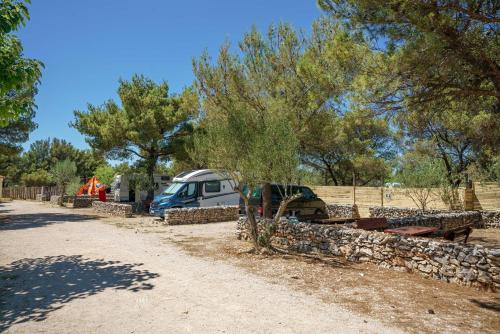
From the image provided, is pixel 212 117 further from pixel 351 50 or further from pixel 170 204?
pixel 170 204

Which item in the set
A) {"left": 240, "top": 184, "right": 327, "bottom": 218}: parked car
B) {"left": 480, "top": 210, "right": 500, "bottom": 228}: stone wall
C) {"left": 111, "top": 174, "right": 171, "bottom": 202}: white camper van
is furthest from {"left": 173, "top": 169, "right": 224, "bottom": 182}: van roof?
{"left": 480, "top": 210, "right": 500, "bottom": 228}: stone wall

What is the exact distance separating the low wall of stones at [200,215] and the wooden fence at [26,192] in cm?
2635

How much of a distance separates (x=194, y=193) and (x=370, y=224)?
9.46 metres

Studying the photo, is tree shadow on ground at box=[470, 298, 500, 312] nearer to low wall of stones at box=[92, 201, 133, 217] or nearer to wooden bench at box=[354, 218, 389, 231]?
wooden bench at box=[354, 218, 389, 231]

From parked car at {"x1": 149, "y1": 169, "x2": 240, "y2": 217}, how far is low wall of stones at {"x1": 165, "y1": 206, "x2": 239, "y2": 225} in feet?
3.93

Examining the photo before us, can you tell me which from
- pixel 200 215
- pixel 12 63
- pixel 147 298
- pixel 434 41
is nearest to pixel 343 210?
pixel 200 215

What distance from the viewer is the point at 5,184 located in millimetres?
54812

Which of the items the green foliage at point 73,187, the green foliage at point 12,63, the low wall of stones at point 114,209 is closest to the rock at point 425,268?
the green foliage at point 12,63

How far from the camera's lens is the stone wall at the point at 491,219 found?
1494 centimetres

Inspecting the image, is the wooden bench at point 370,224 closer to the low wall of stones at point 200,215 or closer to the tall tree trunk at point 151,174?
the low wall of stones at point 200,215

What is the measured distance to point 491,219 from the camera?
15.0 metres

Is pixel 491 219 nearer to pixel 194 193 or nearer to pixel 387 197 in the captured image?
pixel 387 197

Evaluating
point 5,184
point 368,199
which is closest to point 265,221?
point 368,199

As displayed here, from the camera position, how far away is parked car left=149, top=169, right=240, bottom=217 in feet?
55.1
